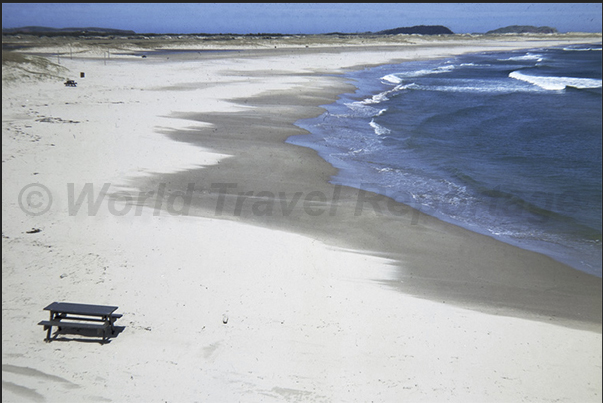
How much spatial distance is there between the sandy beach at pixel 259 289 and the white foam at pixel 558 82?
26.5m

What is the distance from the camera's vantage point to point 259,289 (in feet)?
24.5

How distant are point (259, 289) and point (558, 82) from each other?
3610 centimetres

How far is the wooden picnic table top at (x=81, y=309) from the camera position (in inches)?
239

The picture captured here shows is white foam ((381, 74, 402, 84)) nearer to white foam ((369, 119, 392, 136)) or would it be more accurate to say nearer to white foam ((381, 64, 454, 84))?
white foam ((381, 64, 454, 84))

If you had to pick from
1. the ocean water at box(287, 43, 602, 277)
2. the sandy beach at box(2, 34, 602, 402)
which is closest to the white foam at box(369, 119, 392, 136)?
the ocean water at box(287, 43, 602, 277)

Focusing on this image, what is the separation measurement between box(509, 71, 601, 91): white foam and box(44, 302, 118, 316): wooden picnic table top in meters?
33.6

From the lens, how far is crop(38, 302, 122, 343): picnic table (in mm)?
6023

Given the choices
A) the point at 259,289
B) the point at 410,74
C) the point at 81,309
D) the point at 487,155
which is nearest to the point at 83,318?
the point at 81,309

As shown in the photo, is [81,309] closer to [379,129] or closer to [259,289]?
[259,289]

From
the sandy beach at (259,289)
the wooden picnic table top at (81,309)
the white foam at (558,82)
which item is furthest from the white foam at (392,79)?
the wooden picnic table top at (81,309)

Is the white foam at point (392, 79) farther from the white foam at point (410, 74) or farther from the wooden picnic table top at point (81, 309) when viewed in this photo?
the wooden picnic table top at point (81, 309)

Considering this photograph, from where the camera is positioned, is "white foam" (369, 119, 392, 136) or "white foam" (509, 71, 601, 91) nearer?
"white foam" (369, 119, 392, 136)

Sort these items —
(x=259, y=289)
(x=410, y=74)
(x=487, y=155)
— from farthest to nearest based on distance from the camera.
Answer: (x=410, y=74) < (x=487, y=155) < (x=259, y=289)

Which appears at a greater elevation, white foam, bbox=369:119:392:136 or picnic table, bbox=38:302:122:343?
white foam, bbox=369:119:392:136
